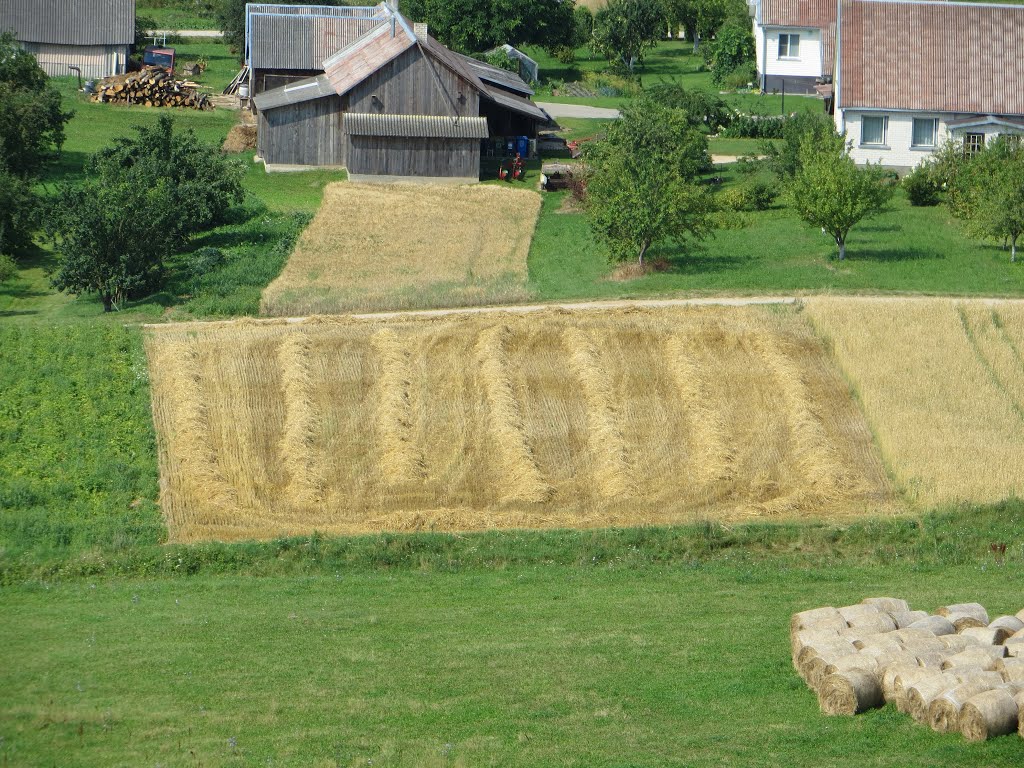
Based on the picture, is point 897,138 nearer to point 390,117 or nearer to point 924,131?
point 924,131

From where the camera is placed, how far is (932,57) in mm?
54906

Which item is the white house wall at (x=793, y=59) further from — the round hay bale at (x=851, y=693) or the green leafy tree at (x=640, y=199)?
the round hay bale at (x=851, y=693)

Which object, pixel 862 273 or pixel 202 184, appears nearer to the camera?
pixel 862 273

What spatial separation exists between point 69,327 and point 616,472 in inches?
582

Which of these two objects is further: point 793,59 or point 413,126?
point 793,59

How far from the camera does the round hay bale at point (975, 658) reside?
18.3m

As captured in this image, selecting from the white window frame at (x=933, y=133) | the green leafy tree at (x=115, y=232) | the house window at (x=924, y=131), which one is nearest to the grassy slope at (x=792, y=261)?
the white window frame at (x=933, y=133)

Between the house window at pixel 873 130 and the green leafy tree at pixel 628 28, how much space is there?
24.2 metres

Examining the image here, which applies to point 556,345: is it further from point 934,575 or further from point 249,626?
Answer: point 249,626

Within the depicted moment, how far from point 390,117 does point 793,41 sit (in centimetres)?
2542

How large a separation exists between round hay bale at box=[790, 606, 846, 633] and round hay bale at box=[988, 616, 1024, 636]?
2035 millimetres

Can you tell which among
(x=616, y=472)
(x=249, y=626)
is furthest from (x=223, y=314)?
(x=249, y=626)

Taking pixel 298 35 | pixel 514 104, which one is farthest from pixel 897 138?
pixel 298 35

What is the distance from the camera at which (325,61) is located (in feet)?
198
